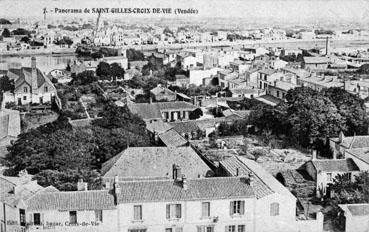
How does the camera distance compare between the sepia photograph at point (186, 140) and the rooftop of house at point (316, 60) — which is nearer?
the sepia photograph at point (186, 140)

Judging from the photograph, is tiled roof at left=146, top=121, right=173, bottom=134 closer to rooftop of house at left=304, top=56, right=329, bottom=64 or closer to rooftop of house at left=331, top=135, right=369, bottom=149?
rooftop of house at left=331, top=135, right=369, bottom=149

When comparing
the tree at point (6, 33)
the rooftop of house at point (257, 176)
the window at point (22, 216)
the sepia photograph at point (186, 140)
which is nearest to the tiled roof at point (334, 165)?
the sepia photograph at point (186, 140)

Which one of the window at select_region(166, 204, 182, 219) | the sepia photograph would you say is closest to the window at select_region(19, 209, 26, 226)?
the sepia photograph

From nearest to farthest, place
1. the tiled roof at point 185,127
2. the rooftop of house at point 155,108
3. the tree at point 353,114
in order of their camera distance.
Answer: the tree at point 353,114, the tiled roof at point 185,127, the rooftop of house at point 155,108

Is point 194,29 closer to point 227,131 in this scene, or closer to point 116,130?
point 227,131

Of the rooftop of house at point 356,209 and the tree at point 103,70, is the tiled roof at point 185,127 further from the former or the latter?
the tree at point 103,70

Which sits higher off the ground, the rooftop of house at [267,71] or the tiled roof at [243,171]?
the rooftop of house at [267,71]

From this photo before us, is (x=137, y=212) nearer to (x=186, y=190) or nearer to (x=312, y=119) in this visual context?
(x=186, y=190)
